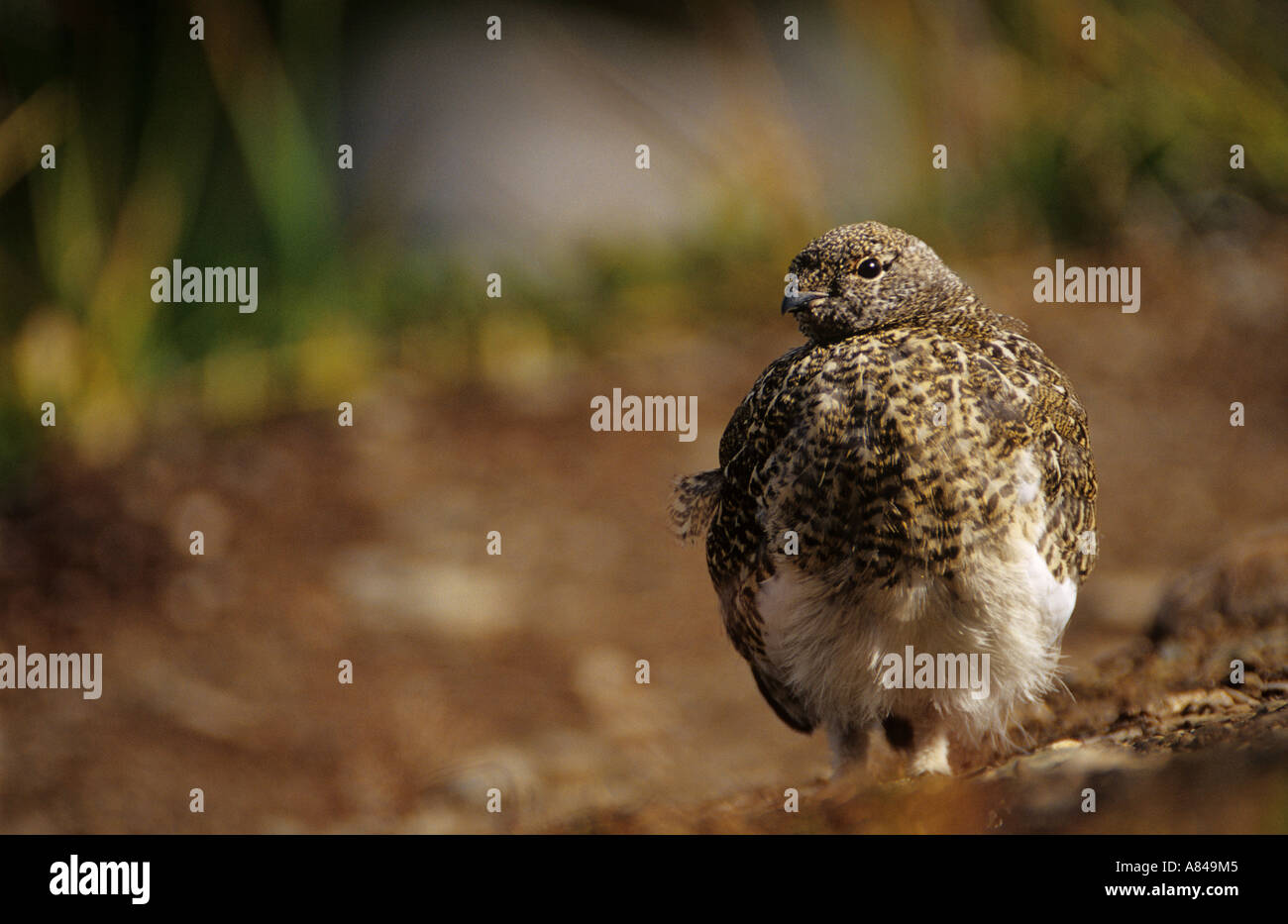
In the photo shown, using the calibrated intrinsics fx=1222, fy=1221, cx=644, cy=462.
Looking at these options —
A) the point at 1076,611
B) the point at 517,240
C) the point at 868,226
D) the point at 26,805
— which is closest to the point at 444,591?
the point at 26,805

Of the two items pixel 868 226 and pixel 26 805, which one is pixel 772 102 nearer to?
pixel 868 226

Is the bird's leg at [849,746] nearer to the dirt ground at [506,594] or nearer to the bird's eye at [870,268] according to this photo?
the dirt ground at [506,594]

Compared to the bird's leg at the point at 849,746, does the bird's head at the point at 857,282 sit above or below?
above

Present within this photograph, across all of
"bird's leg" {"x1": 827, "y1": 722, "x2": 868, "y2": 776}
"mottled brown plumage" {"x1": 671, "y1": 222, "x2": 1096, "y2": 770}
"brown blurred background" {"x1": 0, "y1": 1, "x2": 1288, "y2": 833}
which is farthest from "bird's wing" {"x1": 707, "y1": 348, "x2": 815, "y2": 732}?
"brown blurred background" {"x1": 0, "y1": 1, "x2": 1288, "y2": 833}

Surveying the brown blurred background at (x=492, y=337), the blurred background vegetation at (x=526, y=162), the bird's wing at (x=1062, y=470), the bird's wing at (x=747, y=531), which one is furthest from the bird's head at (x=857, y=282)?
the blurred background vegetation at (x=526, y=162)

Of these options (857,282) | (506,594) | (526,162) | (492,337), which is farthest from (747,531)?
(526,162)

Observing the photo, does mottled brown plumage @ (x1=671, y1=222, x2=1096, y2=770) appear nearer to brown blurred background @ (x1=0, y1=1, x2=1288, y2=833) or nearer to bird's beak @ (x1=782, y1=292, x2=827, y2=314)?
bird's beak @ (x1=782, y1=292, x2=827, y2=314)

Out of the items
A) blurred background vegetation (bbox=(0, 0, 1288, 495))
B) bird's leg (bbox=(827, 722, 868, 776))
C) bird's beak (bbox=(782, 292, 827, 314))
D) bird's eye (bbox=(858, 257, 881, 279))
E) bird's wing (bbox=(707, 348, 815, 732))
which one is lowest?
bird's leg (bbox=(827, 722, 868, 776))

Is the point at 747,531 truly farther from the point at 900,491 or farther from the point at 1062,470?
the point at 1062,470
